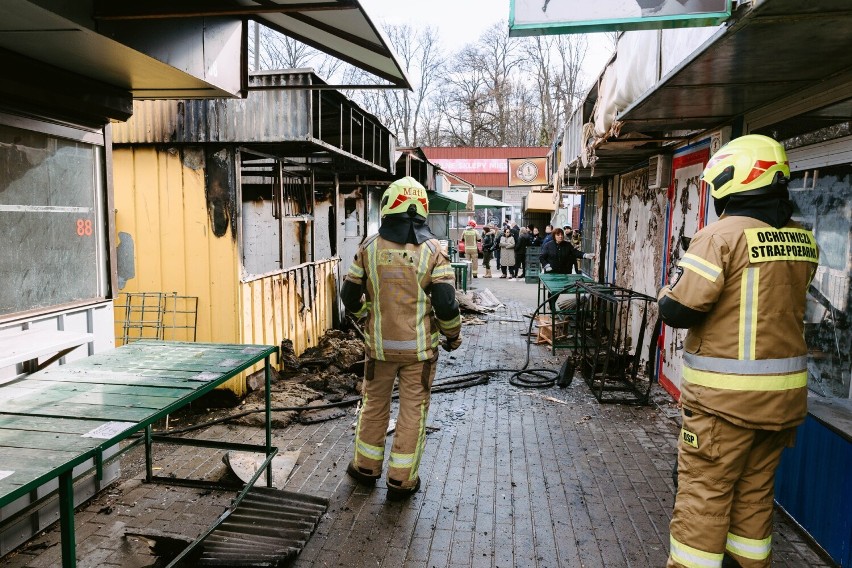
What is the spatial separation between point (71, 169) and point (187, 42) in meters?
1.24

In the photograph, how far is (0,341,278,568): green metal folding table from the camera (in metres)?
2.05

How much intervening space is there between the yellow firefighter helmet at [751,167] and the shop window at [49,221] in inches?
160

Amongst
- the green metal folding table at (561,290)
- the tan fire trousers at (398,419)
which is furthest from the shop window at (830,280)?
the green metal folding table at (561,290)

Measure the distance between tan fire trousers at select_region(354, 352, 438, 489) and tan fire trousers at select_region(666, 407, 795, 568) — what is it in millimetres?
1777

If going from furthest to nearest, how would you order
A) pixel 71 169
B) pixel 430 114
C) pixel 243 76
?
pixel 430 114, pixel 243 76, pixel 71 169

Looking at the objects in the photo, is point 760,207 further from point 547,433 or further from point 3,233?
point 3,233

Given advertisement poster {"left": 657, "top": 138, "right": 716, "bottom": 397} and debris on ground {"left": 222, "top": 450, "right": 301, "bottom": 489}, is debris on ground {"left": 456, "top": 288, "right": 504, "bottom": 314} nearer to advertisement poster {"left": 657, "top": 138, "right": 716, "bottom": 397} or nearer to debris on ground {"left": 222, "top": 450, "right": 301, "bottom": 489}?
advertisement poster {"left": 657, "top": 138, "right": 716, "bottom": 397}

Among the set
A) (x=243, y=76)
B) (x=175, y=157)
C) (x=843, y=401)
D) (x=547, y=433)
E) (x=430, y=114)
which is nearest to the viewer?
(x=843, y=401)

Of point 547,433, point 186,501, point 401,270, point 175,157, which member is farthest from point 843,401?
point 175,157

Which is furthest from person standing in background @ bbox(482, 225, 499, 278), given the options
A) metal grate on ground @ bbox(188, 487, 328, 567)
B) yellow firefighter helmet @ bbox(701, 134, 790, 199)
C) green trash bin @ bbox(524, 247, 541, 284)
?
yellow firefighter helmet @ bbox(701, 134, 790, 199)

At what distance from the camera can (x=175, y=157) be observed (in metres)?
6.16

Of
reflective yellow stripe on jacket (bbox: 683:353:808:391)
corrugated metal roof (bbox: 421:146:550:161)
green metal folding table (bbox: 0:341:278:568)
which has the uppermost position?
corrugated metal roof (bbox: 421:146:550:161)

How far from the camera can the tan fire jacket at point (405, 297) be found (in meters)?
4.12

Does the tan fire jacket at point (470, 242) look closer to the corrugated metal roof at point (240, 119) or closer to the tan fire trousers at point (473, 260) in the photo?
the tan fire trousers at point (473, 260)
